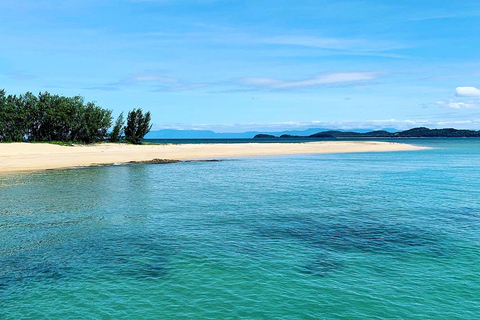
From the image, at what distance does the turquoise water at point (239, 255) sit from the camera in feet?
38.0

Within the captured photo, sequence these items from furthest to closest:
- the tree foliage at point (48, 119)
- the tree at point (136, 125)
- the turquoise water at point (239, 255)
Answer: the tree at point (136, 125) → the tree foliage at point (48, 119) → the turquoise water at point (239, 255)

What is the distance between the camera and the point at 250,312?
11180 millimetres

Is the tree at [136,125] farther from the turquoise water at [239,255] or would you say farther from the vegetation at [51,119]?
the turquoise water at [239,255]

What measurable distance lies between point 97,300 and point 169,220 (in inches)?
406

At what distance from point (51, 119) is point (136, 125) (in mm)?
25853

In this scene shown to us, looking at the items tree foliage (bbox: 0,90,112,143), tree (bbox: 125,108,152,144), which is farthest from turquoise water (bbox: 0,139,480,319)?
tree (bbox: 125,108,152,144)

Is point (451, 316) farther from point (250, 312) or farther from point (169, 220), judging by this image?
point (169, 220)

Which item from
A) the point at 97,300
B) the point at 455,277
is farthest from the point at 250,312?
the point at 455,277

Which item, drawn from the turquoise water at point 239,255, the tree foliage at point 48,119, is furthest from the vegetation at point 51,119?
the turquoise water at point 239,255

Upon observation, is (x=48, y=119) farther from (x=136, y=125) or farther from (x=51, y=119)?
(x=136, y=125)

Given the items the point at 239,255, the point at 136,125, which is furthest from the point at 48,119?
the point at 239,255

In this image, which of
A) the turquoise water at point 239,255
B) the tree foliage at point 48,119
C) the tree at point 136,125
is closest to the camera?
the turquoise water at point 239,255

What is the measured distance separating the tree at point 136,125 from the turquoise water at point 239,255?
80253 millimetres

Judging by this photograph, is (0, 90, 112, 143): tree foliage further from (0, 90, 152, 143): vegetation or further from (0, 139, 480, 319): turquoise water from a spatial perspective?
(0, 139, 480, 319): turquoise water
